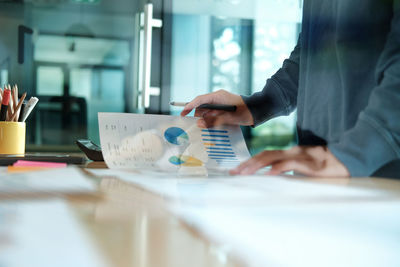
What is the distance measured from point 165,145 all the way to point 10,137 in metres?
0.40

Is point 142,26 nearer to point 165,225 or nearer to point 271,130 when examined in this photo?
point 165,225

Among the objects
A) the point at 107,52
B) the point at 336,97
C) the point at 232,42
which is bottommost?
the point at 336,97

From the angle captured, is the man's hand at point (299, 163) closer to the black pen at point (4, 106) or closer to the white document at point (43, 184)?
the white document at point (43, 184)

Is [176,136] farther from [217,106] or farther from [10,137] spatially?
[10,137]

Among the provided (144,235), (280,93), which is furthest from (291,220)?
(280,93)

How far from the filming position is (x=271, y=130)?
4984 mm

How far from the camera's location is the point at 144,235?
185mm

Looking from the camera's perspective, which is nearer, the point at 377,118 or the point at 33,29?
the point at 377,118

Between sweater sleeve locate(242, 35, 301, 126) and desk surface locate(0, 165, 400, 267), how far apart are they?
2.03 ft

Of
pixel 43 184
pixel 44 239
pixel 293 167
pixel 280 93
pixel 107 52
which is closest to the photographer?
pixel 44 239

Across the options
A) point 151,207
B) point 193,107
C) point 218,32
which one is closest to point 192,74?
point 218,32

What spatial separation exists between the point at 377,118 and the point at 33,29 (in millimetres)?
3965

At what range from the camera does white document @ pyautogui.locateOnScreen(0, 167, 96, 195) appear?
12.9 inches

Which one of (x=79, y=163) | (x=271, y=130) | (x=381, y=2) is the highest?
(x=381, y=2)
